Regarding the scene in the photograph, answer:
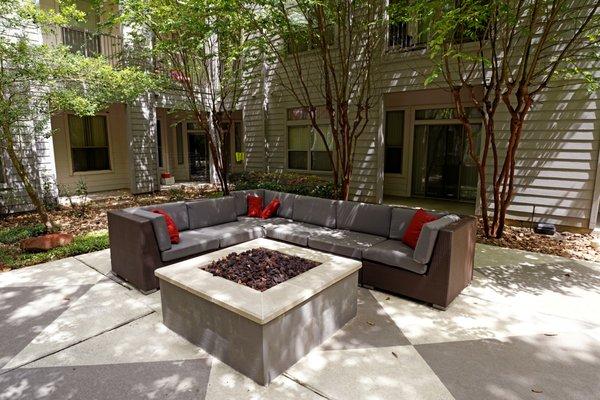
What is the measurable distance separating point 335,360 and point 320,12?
243 inches

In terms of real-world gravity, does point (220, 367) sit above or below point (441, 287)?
below

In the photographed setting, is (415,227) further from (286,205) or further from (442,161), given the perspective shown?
(442,161)

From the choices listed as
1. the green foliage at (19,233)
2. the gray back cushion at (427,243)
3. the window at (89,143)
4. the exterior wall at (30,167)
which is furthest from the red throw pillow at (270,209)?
the window at (89,143)

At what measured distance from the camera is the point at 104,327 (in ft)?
11.3

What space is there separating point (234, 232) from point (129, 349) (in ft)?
8.14

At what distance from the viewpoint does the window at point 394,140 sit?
1066 centimetres

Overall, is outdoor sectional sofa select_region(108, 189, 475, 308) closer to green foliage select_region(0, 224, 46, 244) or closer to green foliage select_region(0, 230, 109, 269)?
green foliage select_region(0, 230, 109, 269)

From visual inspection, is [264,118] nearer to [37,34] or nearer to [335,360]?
[37,34]

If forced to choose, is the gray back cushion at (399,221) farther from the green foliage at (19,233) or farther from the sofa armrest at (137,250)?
the green foliage at (19,233)

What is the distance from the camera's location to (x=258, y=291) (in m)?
3.01

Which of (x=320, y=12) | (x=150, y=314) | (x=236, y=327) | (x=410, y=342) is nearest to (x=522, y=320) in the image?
(x=410, y=342)

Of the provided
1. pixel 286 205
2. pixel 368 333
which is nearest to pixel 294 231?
pixel 286 205

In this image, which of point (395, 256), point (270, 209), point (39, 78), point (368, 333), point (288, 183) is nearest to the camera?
point (368, 333)

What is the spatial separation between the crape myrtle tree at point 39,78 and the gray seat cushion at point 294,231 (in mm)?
4493
